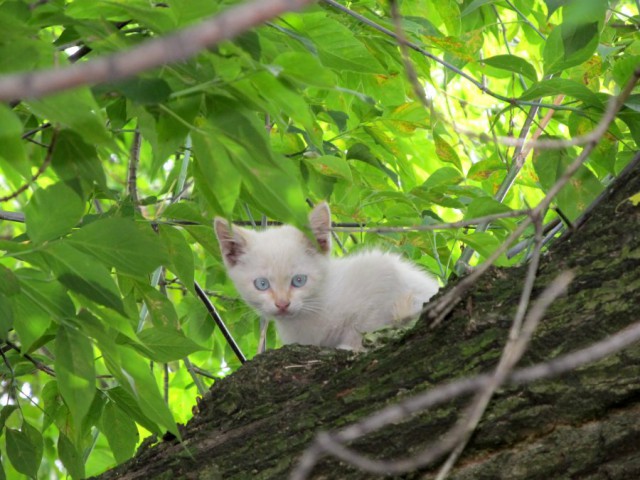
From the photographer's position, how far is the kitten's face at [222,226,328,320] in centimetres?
452

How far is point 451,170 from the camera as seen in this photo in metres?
3.86

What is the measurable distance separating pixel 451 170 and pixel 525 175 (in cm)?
107

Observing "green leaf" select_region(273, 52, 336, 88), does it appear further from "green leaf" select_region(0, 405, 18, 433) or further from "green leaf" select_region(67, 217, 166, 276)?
"green leaf" select_region(0, 405, 18, 433)

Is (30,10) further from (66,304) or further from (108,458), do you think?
(108,458)

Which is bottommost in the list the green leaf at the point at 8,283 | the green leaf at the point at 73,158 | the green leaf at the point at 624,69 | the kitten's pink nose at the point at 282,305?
the kitten's pink nose at the point at 282,305

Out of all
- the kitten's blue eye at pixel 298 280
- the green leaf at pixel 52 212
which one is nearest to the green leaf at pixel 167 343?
the green leaf at pixel 52 212

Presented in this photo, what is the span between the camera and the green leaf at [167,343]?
112 inches

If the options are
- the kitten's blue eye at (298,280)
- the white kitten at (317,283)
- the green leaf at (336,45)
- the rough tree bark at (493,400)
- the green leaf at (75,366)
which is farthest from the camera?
the kitten's blue eye at (298,280)

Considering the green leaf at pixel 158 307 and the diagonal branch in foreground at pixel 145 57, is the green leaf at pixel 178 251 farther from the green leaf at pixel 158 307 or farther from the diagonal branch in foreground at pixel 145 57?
the diagonal branch in foreground at pixel 145 57

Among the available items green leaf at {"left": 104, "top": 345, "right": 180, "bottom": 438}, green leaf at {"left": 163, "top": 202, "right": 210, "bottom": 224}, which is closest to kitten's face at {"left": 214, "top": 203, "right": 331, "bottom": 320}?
green leaf at {"left": 163, "top": 202, "right": 210, "bottom": 224}

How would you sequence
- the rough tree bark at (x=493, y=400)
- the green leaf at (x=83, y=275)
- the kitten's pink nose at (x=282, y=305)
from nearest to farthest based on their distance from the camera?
the rough tree bark at (x=493, y=400) → the green leaf at (x=83, y=275) → the kitten's pink nose at (x=282, y=305)

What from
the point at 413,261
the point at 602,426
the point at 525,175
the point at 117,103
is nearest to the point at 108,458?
the point at 413,261

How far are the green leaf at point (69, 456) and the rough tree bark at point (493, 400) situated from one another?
396 mm

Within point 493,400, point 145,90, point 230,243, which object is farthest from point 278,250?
point 145,90
